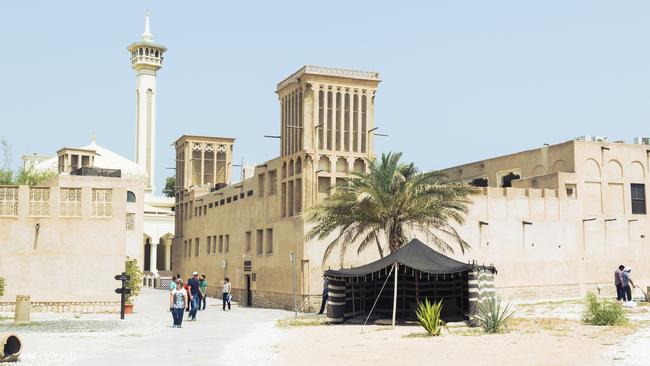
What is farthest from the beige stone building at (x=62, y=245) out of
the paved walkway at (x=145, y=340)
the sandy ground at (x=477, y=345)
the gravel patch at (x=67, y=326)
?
the sandy ground at (x=477, y=345)

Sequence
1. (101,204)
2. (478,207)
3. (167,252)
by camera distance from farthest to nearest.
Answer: (167,252) < (478,207) < (101,204)

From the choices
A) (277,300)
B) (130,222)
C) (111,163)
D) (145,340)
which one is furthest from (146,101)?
(145,340)

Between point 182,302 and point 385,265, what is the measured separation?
6.71 metres

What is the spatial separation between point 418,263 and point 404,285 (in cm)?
381

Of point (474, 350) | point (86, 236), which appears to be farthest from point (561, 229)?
point (474, 350)

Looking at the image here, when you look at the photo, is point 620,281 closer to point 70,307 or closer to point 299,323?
point 299,323

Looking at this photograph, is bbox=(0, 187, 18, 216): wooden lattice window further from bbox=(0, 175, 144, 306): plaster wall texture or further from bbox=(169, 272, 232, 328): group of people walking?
bbox=(169, 272, 232, 328): group of people walking

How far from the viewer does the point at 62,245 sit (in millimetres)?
33312

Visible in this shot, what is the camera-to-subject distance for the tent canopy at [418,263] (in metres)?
26.0

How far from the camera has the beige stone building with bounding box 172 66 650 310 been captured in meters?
39.4

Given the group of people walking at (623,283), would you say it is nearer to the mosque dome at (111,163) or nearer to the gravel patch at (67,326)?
the gravel patch at (67,326)

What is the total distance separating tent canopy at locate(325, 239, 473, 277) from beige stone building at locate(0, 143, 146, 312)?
35.2 feet

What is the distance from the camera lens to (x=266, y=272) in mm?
43062

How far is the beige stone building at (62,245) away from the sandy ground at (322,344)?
4340 millimetres
